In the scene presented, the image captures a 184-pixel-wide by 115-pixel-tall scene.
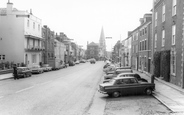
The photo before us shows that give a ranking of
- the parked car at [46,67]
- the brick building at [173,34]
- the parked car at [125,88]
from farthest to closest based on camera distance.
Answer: the parked car at [46,67] < the brick building at [173,34] < the parked car at [125,88]

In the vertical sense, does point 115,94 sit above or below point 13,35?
below

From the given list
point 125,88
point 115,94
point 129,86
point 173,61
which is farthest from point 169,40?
point 115,94

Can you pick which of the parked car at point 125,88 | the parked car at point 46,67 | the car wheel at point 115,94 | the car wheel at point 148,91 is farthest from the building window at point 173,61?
the parked car at point 46,67

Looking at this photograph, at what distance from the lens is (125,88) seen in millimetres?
15484

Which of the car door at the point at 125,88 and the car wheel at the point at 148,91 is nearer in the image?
Answer: the car door at the point at 125,88

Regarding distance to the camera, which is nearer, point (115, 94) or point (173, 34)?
point (115, 94)

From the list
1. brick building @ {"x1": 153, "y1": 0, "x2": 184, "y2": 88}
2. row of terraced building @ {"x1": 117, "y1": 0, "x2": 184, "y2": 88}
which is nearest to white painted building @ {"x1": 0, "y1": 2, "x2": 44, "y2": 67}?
row of terraced building @ {"x1": 117, "y1": 0, "x2": 184, "y2": 88}

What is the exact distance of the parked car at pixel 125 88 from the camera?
15.3m

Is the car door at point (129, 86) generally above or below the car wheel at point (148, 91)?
above

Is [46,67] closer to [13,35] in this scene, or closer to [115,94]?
[13,35]

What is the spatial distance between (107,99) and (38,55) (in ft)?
131

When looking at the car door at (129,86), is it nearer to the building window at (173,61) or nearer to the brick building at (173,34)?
the brick building at (173,34)

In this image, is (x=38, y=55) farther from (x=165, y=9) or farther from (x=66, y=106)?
(x=66, y=106)

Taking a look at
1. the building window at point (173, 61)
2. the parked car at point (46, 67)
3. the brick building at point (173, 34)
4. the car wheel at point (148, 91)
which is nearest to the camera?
the car wheel at point (148, 91)
